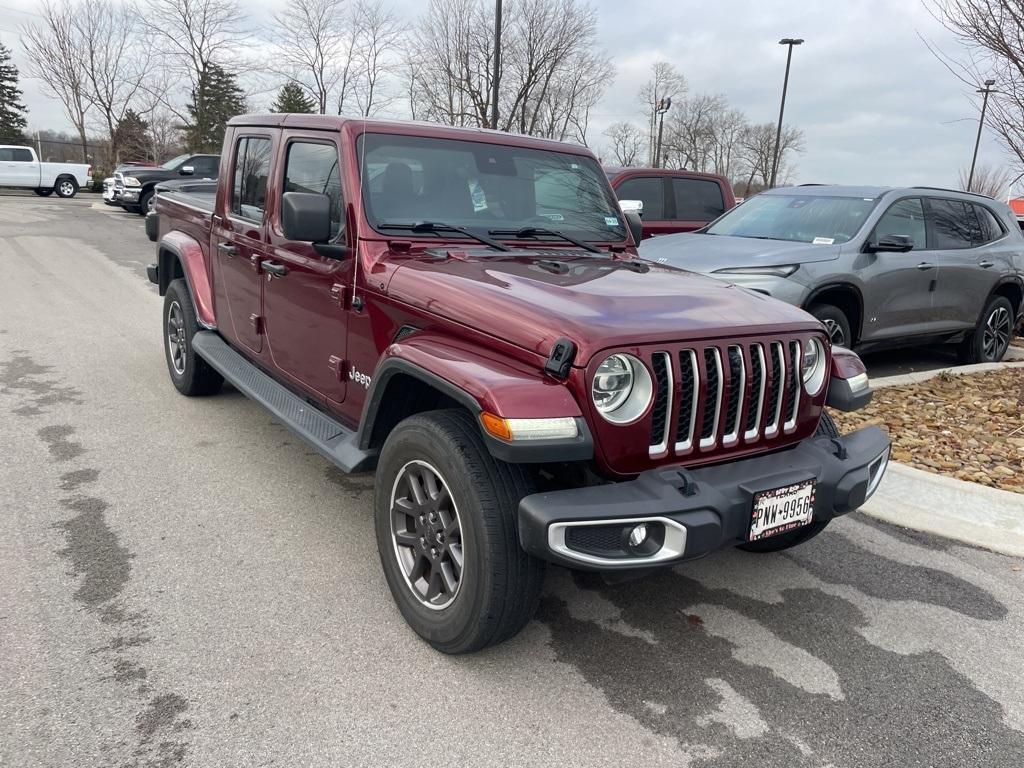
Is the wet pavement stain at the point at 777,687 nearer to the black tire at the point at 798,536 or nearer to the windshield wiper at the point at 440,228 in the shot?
the black tire at the point at 798,536

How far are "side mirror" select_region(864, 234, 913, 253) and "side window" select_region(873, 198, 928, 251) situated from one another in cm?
17

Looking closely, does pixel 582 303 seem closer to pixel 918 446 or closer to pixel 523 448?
pixel 523 448

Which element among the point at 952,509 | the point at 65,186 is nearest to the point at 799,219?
the point at 952,509

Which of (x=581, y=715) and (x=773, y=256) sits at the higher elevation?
(x=773, y=256)

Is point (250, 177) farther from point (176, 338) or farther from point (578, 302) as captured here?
point (578, 302)

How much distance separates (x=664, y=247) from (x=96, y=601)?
5643 millimetres

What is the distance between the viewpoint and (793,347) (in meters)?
3.03

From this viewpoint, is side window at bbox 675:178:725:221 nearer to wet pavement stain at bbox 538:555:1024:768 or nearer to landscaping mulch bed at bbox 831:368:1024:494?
landscaping mulch bed at bbox 831:368:1024:494

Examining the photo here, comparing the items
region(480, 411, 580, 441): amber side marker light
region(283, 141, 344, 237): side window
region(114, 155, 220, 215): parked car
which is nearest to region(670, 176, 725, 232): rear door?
region(283, 141, 344, 237): side window

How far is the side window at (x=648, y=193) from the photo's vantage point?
10.0m

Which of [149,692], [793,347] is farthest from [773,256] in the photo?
[149,692]

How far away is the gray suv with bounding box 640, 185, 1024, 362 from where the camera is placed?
6598 mm

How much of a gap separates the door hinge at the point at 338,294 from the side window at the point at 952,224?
6.32m

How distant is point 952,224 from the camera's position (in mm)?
7859
